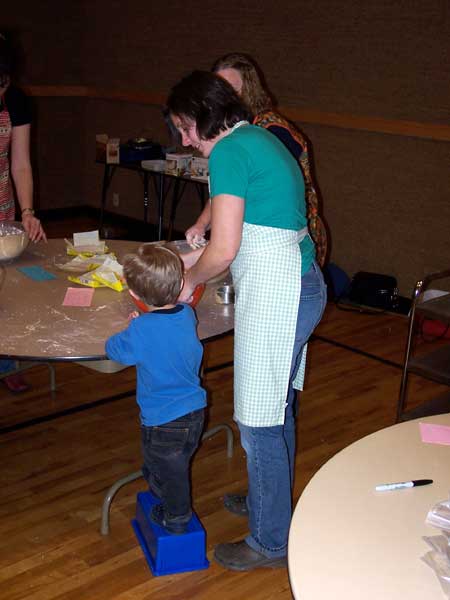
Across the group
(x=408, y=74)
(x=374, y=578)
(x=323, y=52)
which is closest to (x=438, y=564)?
(x=374, y=578)

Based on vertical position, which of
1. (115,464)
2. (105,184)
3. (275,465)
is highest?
(105,184)

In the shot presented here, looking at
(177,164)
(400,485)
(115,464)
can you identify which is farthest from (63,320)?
(177,164)

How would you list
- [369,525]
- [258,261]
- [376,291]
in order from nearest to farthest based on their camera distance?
[369,525], [258,261], [376,291]

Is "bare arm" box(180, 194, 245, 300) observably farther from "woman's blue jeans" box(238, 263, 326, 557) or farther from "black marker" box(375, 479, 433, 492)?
"black marker" box(375, 479, 433, 492)

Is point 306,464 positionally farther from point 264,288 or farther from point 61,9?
point 61,9

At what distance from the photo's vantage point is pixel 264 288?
186 cm

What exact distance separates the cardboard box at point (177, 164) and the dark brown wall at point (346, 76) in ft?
1.90

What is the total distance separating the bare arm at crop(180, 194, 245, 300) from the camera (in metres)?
1.73

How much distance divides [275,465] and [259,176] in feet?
2.61

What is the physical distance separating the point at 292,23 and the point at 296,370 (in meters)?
3.38

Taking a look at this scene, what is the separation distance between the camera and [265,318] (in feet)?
6.15

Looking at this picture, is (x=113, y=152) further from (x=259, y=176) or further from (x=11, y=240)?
(x=259, y=176)

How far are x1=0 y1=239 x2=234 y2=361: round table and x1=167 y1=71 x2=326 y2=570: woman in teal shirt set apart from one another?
0.68 feet

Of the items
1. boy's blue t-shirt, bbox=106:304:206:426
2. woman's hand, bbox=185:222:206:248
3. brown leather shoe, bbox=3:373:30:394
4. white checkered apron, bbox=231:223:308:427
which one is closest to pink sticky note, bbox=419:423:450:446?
white checkered apron, bbox=231:223:308:427
